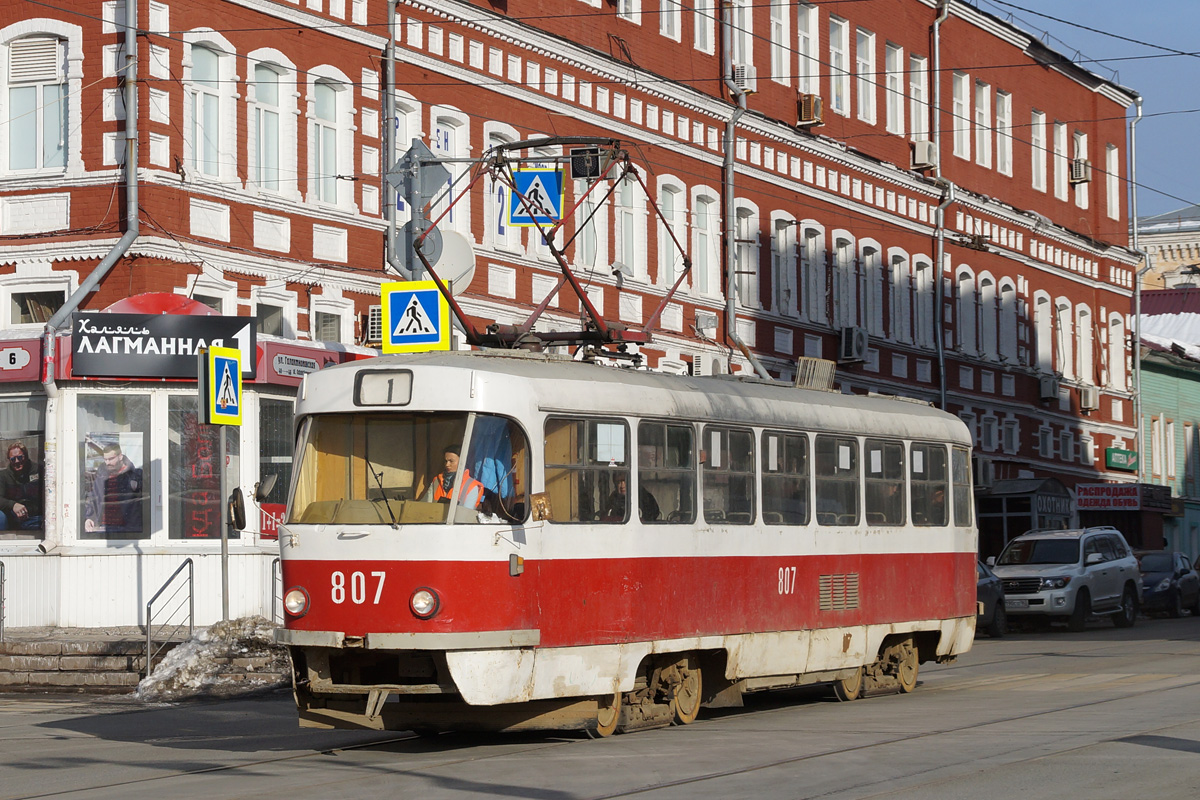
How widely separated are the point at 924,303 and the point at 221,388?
2614 centimetres

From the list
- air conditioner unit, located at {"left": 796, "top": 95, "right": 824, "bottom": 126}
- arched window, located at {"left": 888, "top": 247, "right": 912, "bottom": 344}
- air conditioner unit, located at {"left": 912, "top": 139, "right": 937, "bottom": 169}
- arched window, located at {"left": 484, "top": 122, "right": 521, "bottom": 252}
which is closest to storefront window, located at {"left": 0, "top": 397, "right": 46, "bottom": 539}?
arched window, located at {"left": 484, "top": 122, "right": 521, "bottom": 252}

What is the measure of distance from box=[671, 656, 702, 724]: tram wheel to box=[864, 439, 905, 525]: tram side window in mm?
3163

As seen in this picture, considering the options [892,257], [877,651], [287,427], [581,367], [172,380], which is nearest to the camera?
[581,367]

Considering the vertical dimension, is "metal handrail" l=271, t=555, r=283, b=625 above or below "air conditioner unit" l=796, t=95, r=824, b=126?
below

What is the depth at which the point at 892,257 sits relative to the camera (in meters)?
42.0

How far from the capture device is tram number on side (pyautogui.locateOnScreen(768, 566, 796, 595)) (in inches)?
623

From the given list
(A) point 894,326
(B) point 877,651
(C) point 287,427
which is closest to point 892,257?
(A) point 894,326

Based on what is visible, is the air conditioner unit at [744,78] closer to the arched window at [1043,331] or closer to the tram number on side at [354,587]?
the arched window at [1043,331]

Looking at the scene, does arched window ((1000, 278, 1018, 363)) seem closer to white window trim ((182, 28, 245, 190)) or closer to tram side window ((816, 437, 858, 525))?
white window trim ((182, 28, 245, 190))

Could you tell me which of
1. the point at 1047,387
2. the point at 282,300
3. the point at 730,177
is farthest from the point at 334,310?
the point at 1047,387

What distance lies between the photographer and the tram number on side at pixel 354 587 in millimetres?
12555

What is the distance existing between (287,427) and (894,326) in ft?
68.0

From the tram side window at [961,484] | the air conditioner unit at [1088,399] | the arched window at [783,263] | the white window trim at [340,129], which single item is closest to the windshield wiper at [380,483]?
the tram side window at [961,484]

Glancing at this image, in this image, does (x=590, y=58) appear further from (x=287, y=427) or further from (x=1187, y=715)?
(x=1187, y=715)
